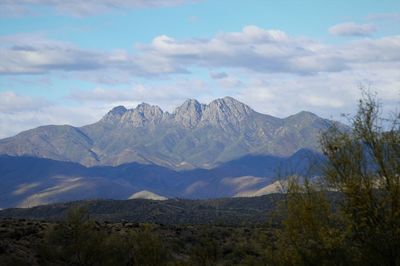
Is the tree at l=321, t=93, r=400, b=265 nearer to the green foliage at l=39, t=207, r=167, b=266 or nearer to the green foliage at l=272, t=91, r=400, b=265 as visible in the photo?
the green foliage at l=272, t=91, r=400, b=265

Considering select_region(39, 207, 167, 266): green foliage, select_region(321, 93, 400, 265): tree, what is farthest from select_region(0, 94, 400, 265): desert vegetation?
select_region(39, 207, 167, 266): green foliage

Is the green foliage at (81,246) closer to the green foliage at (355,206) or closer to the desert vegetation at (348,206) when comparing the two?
the desert vegetation at (348,206)

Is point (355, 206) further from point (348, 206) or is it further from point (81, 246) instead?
point (81, 246)

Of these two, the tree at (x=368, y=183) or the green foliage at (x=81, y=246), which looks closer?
the tree at (x=368, y=183)

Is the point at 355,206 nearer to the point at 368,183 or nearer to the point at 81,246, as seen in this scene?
the point at 368,183

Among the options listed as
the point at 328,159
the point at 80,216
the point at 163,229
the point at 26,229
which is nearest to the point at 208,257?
the point at 80,216

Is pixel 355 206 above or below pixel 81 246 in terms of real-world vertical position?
above

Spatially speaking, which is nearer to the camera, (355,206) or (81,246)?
(355,206)

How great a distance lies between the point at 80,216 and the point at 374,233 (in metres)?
35.3

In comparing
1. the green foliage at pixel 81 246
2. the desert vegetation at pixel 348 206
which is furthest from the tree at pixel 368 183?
the green foliage at pixel 81 246

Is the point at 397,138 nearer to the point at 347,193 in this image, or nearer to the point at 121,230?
the point at 347,193

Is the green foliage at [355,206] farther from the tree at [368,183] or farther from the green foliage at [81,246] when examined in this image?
the green foliage at [81,246]

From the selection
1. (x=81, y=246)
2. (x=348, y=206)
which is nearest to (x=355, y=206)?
(x=348, y=206)

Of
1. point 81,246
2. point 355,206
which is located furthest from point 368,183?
point 81,246
